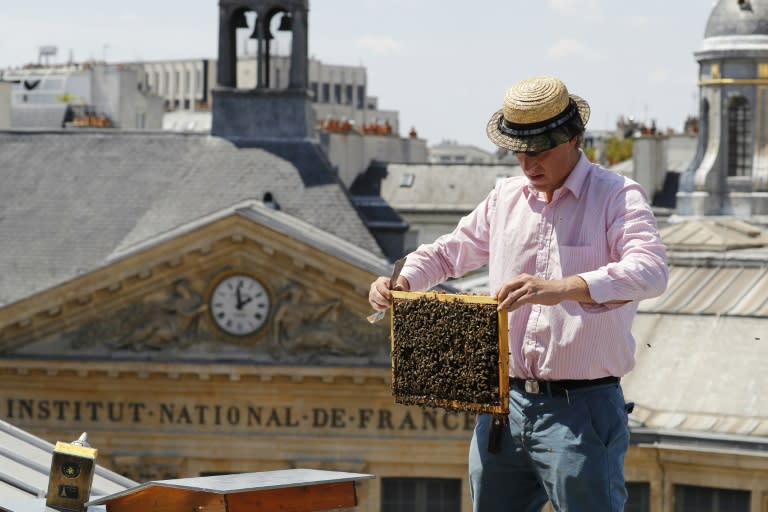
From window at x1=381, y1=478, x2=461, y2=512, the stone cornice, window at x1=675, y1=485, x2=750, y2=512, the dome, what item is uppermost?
→ the dome

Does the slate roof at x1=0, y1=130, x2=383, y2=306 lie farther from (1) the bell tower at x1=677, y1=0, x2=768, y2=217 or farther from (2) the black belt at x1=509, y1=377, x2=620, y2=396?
(2) the black belt at x1=509, y1=377, x2=620, y2=396

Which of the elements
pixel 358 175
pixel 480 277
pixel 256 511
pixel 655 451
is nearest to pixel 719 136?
pixel 480 277

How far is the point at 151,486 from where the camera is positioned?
1110 centimetres

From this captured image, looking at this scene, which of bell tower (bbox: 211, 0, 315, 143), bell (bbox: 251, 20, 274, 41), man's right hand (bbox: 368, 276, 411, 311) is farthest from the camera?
bell tower (bbox: 211, 0, 315, 143)

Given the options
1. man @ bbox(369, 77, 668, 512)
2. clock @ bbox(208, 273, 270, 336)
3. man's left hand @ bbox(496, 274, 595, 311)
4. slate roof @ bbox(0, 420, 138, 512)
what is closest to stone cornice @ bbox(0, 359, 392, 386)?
clock @ bbox(208, 273, 270, 336)

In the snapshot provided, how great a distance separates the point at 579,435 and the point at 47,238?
3897 cm

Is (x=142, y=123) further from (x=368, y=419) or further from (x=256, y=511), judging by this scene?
(x=256, y=511)

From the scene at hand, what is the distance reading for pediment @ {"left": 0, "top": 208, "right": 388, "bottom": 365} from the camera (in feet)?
144

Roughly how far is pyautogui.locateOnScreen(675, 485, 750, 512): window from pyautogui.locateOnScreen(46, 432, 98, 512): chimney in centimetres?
3372

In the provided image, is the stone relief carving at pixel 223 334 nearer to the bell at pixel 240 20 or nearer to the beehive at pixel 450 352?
the bell at pixel 240 20

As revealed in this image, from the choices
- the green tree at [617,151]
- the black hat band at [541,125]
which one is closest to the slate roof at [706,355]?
the black hat band at [541,125]

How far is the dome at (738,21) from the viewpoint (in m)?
71.2

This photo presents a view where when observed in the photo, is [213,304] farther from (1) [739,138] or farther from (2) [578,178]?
(2) [578,178]

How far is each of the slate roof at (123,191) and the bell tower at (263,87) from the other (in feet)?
1.19
